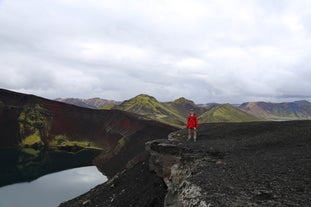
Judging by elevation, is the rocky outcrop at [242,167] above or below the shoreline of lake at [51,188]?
above

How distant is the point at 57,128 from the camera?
5610 inches

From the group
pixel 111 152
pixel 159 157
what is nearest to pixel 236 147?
pixel 159 157

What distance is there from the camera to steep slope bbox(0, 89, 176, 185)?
11850 cm

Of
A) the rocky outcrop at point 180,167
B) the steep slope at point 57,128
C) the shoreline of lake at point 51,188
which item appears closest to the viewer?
the rocky outcrop at point 180,167

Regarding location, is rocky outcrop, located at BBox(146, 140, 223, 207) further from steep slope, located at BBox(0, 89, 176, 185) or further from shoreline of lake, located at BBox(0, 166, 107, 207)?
steep slope, located at BBox(0, 89, 176, 185)

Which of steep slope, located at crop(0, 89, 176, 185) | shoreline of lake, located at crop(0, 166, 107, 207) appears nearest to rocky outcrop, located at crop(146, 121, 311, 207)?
shoreline of lake, located at crop(0, 166, 107, 207)

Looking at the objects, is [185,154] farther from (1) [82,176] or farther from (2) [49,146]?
(2) [49,146]

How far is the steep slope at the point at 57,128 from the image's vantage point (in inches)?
4665

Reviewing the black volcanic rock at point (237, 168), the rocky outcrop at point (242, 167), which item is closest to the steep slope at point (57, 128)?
the black volcanic rock at point (237, 168)

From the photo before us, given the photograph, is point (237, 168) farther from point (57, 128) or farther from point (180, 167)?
point (57, 128)

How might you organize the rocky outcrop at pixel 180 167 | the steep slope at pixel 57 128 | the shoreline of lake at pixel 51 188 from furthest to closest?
1. the steep slope at pixel 57 128
2. the shoreline of lake at pixel 51 188
3. the rocky outcrop at pixel 180 167

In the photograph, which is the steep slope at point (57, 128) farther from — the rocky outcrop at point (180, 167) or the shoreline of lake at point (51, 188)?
the rocky outcrop at point (180, 167)

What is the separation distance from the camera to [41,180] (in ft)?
255

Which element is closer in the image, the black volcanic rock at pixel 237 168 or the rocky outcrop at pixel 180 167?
the black volcanic rock at pixel 237 168
